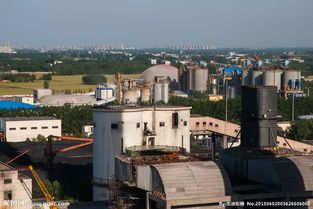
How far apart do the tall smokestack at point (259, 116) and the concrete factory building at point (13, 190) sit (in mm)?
6546

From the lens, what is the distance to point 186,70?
84375 millimetres

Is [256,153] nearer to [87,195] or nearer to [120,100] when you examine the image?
[87,195]

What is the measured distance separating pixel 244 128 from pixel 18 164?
1309 cm

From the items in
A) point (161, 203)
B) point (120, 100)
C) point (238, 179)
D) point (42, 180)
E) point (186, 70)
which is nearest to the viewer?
point (161, 203)

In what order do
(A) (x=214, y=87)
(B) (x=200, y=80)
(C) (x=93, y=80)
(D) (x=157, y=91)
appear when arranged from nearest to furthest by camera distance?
1. (D) (x=157, y=91)
2. (B) (x=200, y=80)
3. (A) (x=214, y=87)
4. (C) (x=93, y=80)

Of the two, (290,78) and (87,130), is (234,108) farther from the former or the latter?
Answer: (290,78)

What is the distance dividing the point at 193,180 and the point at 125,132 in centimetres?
643

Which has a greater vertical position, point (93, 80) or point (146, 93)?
point (146, 93)

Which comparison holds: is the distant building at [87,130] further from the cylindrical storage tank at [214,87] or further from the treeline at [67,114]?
the cylindrical storage tank at [214,87]

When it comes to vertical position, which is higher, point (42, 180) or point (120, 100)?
point (120, 100)

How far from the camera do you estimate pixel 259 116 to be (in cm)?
2273

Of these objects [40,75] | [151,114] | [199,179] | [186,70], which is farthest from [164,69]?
[199,179]

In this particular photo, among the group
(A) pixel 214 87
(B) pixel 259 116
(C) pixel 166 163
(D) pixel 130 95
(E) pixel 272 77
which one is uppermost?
(B) pixel 259 116

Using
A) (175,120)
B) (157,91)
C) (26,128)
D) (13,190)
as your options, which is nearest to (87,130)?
(26,128)
